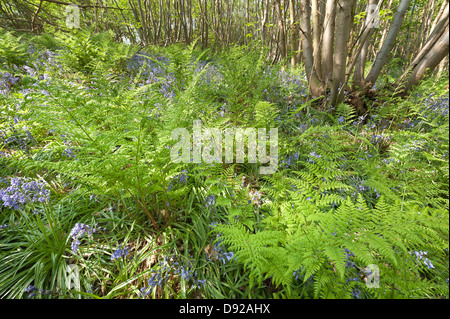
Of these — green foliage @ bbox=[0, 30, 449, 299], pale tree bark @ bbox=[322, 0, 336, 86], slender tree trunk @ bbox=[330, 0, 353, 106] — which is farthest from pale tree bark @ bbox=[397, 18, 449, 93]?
green foliage @ bbox=[0, 30, 449, 299]

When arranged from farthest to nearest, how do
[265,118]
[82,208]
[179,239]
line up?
[265,118] → [82,208] → [179,239]

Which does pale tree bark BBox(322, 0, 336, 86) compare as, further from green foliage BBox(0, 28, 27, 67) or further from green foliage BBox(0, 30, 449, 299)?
green foliage BBox(0, 28, 27, 67)

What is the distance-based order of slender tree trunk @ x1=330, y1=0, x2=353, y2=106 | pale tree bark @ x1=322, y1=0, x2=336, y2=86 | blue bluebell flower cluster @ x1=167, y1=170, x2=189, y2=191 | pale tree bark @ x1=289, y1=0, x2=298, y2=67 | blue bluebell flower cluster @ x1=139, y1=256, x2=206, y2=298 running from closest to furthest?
1. blue bluebell flower cluster @ x1=139, y1=256, x2=206, y2=298
2. blue bluebell flower cluster @ x1=167, y1=170, x2=189, y2=191
3. slender tree trunk @ x1=330, y1=0, x2=353, y2=106
4. pale tree bark @ x1=322, y1=0, x2=336, y2=86
5. pale tree bark @ x1=289, y1=0, x2=298, y2=67

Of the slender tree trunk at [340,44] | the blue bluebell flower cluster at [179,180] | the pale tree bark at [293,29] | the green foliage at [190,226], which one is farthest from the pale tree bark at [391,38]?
the blue bluebell flower cluster at [179,180]

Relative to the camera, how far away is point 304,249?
102cm

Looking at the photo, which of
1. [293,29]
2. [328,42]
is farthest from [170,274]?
[293,29]

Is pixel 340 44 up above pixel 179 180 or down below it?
above

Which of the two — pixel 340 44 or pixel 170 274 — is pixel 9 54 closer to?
pixel 170 274

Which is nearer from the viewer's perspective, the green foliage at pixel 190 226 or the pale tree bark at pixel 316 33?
the green foliage at pixel 190 226

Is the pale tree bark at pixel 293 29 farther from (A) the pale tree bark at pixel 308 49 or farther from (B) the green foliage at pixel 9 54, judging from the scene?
(B) the green foliage at pixel 9 54

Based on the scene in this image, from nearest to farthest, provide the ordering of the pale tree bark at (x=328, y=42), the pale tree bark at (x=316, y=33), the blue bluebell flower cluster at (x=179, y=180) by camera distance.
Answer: the blue bluebell flower cluster at (x=179, y=180) < the pale tree bark at (x=328, y=42) < the pale tree bark at (x=316, y=33)

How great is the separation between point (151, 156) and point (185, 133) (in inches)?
16.1

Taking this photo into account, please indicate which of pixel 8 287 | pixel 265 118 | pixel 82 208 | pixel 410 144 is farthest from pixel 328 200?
pixel 8 287
